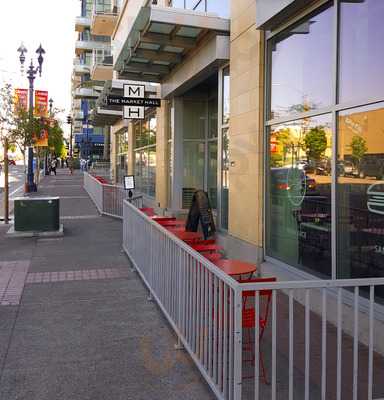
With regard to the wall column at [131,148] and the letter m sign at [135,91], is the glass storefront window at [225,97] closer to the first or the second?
the letter m sign at [135,91]

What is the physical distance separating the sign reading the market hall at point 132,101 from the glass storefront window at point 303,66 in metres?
5.54

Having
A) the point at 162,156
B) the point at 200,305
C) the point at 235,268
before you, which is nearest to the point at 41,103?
the point at 162,156

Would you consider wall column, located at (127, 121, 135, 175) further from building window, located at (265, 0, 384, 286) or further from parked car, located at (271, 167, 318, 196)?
parked car, located at (271, 167, 318, 196)

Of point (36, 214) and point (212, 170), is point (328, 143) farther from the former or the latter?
point (36, 214)

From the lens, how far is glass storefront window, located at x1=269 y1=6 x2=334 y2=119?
20.0 feet

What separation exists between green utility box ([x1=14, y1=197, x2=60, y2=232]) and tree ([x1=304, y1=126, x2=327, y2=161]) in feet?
25.5

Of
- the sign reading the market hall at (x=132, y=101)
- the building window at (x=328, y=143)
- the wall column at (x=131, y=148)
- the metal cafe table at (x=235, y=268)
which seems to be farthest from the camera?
the wall column at (x=131, y=148)

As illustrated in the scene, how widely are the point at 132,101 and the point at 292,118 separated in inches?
256

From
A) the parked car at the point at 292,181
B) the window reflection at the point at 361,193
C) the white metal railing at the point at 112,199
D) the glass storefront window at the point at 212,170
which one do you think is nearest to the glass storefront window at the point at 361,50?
the window reflection at the point at 361,193

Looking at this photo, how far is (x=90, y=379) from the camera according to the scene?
426 cm

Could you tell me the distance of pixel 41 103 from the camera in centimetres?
2548

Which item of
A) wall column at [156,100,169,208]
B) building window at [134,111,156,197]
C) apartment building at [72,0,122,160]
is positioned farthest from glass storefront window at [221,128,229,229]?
apartment building at [72,0,122,160]

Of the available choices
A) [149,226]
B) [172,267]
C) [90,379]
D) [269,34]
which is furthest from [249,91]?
[90,379]

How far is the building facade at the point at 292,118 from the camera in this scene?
5.29m
